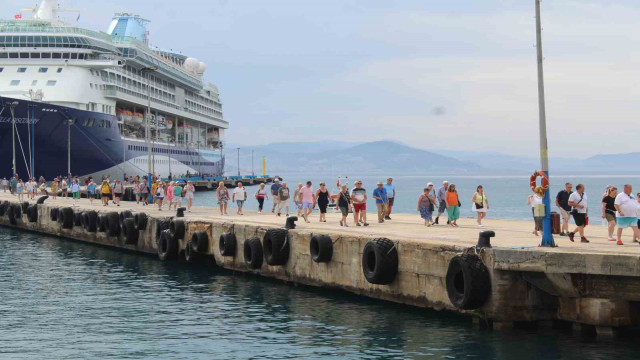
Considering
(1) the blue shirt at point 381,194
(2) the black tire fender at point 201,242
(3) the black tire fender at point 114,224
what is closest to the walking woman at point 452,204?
(1) the blue shirt at point 381,194

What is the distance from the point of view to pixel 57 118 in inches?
2479

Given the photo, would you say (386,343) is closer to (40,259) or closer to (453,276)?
(453,276)

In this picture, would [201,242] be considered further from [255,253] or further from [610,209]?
[610,209]

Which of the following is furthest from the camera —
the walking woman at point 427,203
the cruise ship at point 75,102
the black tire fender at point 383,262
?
the cruise ship at point 75,102

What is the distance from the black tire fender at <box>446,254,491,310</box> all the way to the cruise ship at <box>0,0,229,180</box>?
39451mm

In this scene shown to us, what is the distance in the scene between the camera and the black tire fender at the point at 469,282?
15.0m

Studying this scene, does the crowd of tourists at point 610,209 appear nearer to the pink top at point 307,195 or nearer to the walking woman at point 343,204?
the walking woman at point 343,204

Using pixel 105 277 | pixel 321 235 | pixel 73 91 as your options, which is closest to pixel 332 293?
pixel 321 235

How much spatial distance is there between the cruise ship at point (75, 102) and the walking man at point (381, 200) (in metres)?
29.9

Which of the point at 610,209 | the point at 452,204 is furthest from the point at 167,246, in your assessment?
the point at 610,209

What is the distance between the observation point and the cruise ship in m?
63.1

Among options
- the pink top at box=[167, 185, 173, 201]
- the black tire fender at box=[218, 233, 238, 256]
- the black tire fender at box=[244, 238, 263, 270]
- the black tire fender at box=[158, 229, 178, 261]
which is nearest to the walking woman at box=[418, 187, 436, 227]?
the black tire fender at box=[244, 238, 263, 270]

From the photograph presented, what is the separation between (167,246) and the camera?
2728 centimetres

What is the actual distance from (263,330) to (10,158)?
54.7 metres
